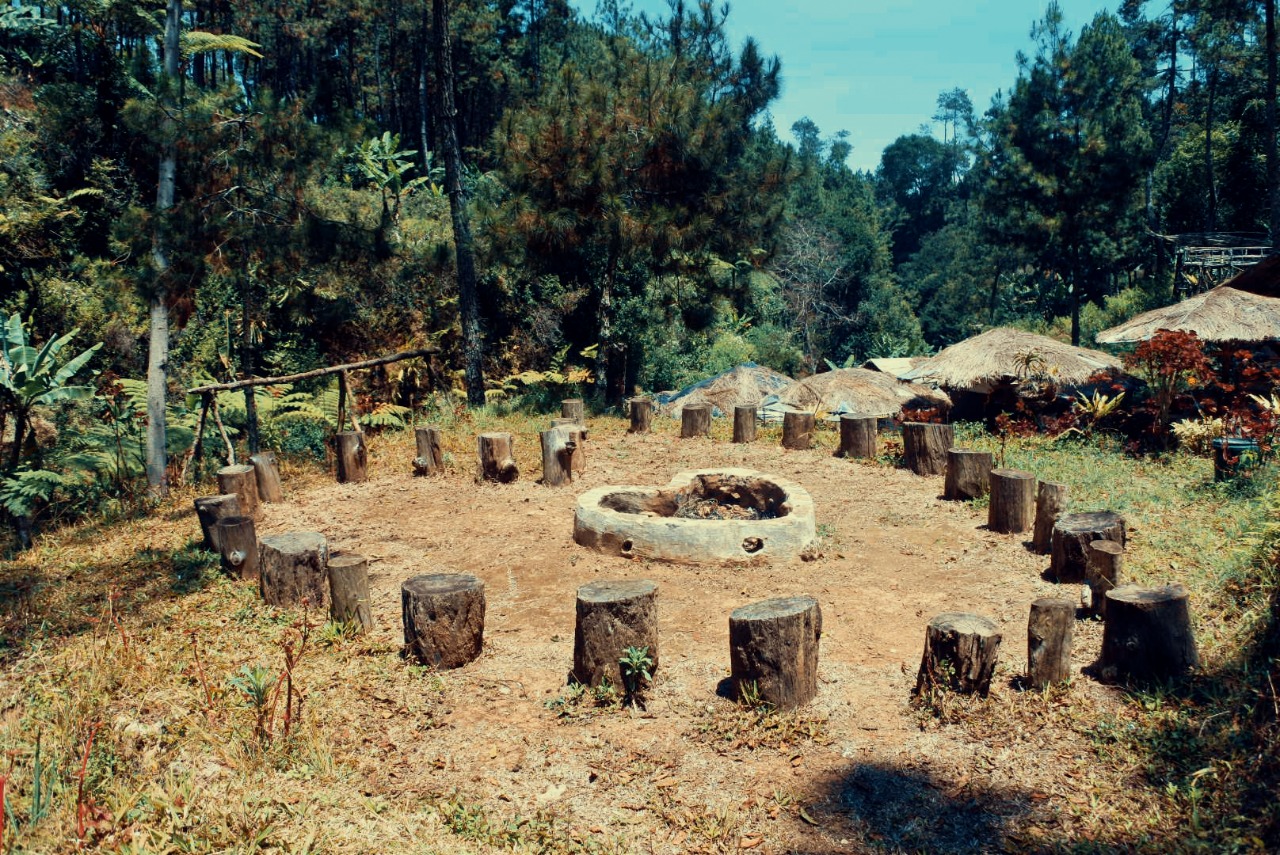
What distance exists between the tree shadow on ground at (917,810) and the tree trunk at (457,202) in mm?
11581

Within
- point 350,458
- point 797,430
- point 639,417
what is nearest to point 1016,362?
point 797,430

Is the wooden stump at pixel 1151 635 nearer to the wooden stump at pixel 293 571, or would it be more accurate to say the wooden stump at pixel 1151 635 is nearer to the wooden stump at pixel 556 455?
the wooden stump at pixel 293 571

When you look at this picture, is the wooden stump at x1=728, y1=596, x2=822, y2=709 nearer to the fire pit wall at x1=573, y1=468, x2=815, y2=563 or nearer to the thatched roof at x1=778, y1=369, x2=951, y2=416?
the fire pit wall at x1=573, y1=468, x2=815, y2=563

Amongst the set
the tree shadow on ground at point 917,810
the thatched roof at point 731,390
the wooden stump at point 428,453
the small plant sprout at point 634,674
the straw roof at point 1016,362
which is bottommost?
the tree shadow on ground at point 917,810

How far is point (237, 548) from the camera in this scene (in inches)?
279

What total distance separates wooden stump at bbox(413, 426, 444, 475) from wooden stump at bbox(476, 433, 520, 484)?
823mm

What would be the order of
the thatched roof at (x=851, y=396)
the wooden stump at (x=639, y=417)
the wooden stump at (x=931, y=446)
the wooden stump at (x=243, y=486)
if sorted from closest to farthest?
the wooden stump at (x=243, y=486) → the wooden stump at (x=931, y=446) → the wooden stump at (x=639, y=417) → the thatched roof at (x=851, y=396)

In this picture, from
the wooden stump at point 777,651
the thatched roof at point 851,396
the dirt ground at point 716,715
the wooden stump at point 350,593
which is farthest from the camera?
the thatched roof at point 851,396

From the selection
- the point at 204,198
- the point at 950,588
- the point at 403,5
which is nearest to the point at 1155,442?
the point at 950,588

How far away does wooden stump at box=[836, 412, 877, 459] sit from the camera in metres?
11.5

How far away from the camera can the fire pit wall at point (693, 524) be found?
24.6ft

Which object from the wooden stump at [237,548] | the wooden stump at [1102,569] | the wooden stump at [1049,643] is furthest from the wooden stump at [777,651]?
the wooden stump at [237,548]

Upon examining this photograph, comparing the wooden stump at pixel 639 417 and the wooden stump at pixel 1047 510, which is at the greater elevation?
the wooden stump at pixel 639 417

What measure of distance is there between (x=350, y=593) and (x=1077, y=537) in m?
5.57
